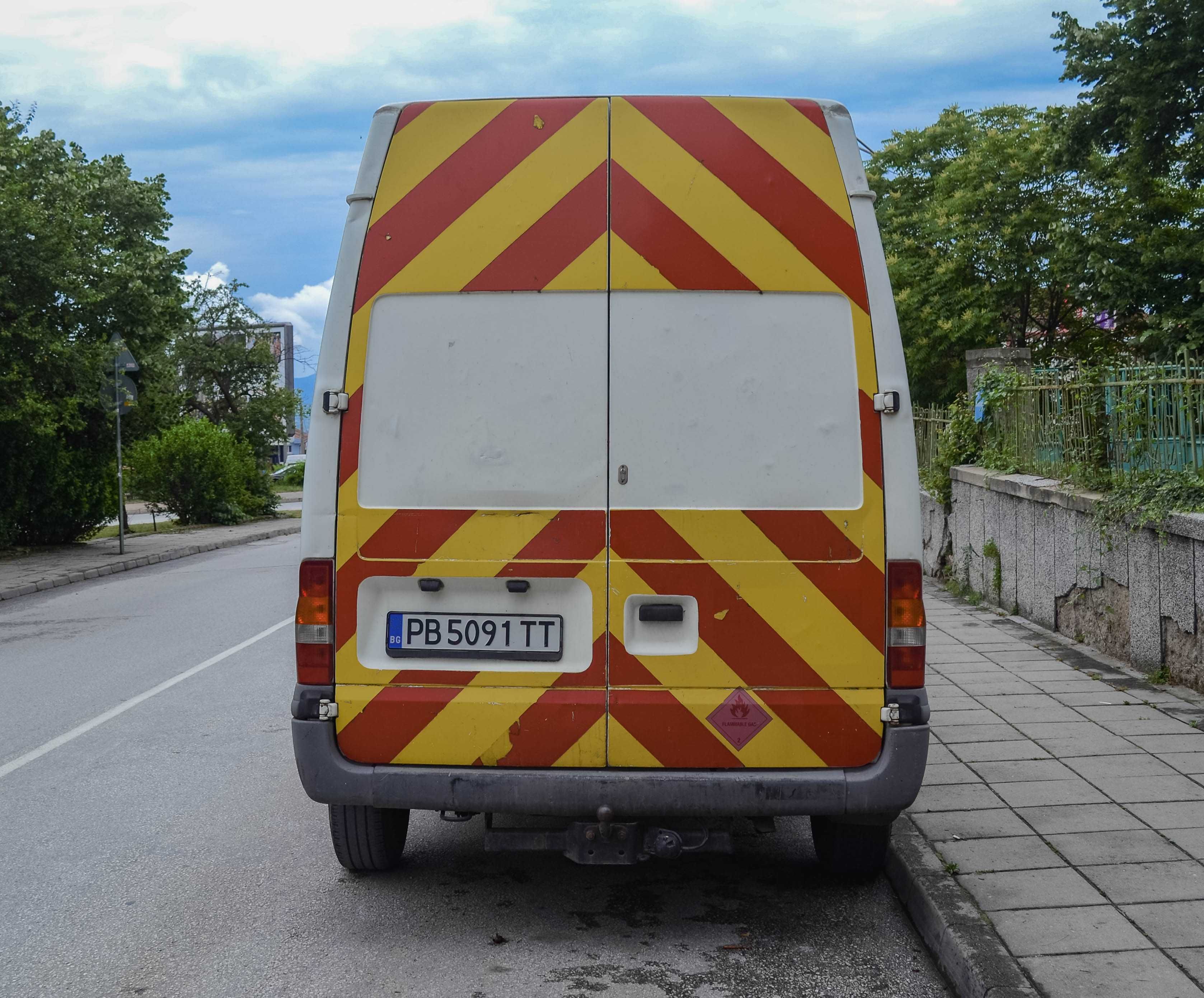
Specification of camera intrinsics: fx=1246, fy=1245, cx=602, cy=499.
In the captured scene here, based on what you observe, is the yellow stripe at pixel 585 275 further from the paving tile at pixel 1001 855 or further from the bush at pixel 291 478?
the bush at pixel 291 478

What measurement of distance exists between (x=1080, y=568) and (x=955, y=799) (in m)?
4.08

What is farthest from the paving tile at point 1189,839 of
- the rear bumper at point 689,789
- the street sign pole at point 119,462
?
the street sign pole at point 119,462

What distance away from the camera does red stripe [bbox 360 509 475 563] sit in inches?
150

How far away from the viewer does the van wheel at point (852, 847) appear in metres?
4.35

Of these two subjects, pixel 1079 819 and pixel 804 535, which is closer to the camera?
pixel 804 535

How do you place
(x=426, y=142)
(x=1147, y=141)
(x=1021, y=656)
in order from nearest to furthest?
(x=426, y=142)
(x=1021, y=656)
(x=1147, y=141)

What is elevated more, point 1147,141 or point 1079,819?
point 1147,141

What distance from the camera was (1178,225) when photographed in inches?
856

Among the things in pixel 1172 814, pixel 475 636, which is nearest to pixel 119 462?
pixel 475 636

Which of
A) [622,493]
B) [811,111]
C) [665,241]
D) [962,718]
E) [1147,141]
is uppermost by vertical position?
[1147,141]

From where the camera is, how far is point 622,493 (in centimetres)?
376

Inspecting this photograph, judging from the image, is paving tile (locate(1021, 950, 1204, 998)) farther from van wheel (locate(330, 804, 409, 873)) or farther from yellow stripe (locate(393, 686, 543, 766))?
van wheel (locate(330, 804, 409, 873))

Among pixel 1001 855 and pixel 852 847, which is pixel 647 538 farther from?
pixel 1001 855

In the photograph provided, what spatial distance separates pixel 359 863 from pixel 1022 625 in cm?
678
